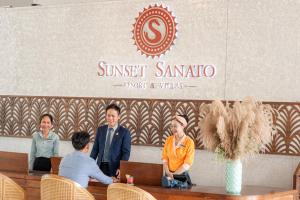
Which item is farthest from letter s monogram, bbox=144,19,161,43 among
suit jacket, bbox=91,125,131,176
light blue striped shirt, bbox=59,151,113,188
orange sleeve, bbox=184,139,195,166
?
light blue striped shirt, bbox=59,151,113,188

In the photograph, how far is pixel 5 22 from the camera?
9.39 metres

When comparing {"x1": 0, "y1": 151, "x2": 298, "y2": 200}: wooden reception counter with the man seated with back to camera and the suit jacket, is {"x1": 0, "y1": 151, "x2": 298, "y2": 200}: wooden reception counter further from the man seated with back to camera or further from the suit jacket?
the suit jacket

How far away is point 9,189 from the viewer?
595cm

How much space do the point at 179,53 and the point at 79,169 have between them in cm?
293

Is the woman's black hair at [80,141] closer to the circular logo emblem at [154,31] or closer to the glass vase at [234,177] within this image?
the glass vase at [234,177]

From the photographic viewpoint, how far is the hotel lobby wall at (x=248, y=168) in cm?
718

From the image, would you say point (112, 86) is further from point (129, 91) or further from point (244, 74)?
point (244, 74)

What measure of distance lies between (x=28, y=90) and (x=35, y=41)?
28.6 inches

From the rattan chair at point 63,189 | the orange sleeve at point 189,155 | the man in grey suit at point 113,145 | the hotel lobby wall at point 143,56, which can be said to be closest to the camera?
the rattan chair at point 63,189

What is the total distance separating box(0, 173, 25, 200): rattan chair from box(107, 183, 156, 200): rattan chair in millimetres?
1270

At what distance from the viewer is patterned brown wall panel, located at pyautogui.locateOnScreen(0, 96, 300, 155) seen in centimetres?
716

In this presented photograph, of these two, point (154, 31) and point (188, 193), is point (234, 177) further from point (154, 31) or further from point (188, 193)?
point (154, 31)

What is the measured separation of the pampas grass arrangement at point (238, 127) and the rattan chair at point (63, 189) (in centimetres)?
121

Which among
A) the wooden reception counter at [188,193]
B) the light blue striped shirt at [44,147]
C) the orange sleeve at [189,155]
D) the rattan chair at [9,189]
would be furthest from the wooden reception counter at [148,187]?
the light blue striped shirt at [44,147]
